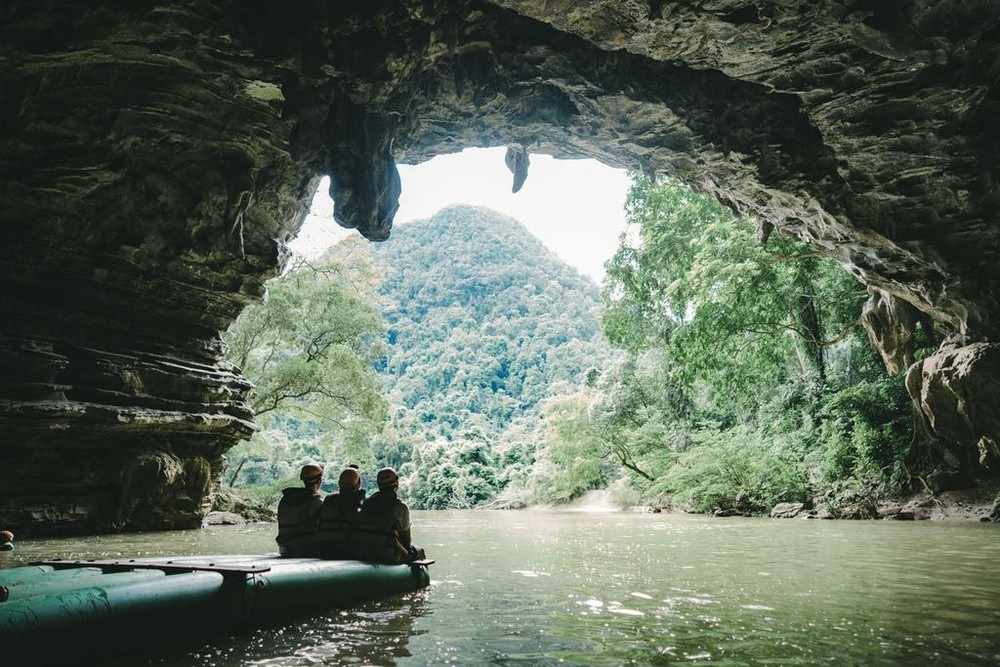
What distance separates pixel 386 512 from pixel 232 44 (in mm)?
5675

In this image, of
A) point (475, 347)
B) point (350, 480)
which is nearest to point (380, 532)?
point (350, 480)

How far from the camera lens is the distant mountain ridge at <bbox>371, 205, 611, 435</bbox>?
69562 mm

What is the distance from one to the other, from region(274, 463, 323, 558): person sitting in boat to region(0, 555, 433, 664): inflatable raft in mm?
545

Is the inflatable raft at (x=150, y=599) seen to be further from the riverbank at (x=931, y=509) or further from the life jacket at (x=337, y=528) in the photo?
the riverbank at (x=931, y=509)

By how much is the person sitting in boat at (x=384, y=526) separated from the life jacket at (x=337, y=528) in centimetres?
7

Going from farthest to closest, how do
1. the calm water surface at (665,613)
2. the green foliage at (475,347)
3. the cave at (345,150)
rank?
1. the green foliage at (475,347)
2. the cave at (345,150)
3. the calm water surface at (665,613)

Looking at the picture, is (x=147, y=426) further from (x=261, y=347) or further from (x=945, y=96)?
(x=945, y=96)

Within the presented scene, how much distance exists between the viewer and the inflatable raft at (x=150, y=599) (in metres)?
2.82

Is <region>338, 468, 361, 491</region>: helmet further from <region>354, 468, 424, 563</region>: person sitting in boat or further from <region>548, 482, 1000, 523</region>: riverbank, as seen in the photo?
<region>548, 482, 1000, 523</region>: riverbank

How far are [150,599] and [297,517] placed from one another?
2.12 m

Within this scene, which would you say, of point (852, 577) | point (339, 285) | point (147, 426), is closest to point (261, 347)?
point (339, 285)

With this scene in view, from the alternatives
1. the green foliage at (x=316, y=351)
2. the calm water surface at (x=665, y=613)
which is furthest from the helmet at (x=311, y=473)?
the green foliage at (x=316, y=351)

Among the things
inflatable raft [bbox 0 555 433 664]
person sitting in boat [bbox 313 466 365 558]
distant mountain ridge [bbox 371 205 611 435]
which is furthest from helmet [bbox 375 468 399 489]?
distant mountain ridge [bbox 371 205 611 435]

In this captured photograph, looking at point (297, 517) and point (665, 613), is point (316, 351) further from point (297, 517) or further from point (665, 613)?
point (665, 613)
